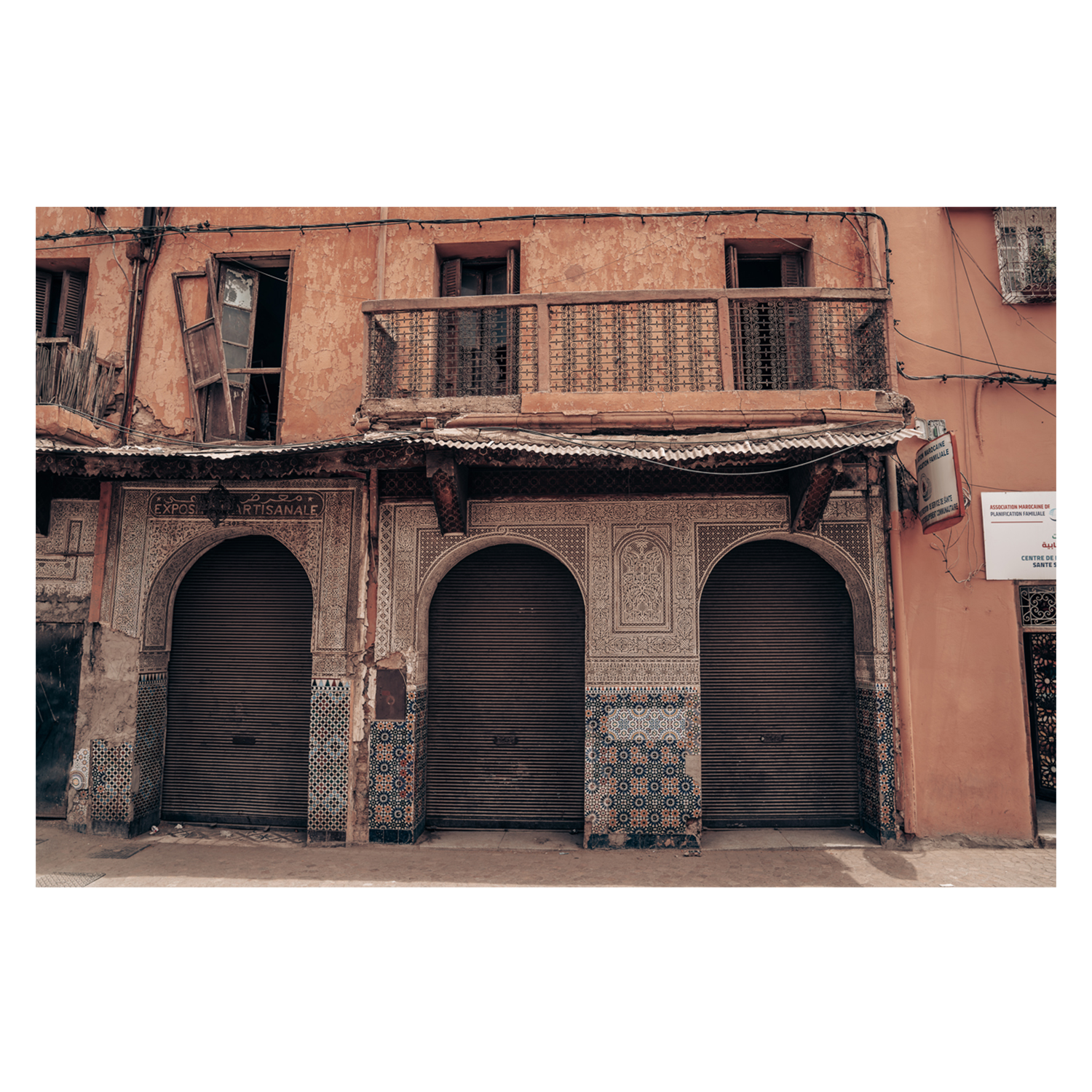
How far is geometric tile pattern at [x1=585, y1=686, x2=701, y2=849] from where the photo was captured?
675 cm

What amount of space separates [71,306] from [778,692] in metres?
9.40

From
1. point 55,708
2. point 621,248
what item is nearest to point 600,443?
point 621,248

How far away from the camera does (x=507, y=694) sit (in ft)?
24.4

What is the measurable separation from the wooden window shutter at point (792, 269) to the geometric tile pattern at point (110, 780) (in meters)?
8.70

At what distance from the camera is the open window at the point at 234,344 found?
7895mm

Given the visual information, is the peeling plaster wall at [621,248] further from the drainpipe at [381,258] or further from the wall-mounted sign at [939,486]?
the wall-mounted sign at [939,486]

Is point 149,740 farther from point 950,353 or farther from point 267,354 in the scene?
point 950,353

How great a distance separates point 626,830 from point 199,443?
20.3ft

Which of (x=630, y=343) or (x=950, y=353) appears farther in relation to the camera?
(x=950, y=353)

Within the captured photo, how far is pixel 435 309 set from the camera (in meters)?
7.25

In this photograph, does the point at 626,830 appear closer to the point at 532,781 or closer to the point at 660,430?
the point at 532,781

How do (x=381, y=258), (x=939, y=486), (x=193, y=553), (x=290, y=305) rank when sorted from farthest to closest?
(x=290, y=305) → (x=381, y=258) → (x=193, y=553) → (x=939, y=486)

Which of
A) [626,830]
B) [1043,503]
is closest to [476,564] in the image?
[626,830]

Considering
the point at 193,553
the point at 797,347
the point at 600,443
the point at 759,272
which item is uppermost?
the point at 759,272
